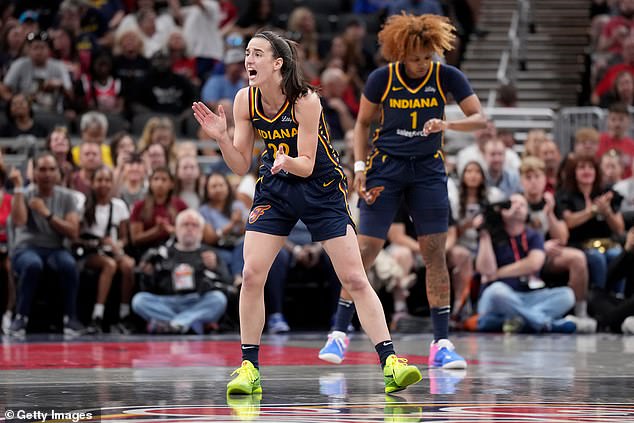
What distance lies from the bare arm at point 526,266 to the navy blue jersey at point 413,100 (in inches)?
152

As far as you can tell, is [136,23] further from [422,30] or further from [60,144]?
[422,30]

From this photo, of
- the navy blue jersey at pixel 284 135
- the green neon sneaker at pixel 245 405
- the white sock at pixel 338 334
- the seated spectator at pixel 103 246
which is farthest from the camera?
the seated spectator at pixel 103 246

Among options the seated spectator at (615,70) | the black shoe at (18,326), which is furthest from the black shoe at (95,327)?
the seated spectator at (615,70)

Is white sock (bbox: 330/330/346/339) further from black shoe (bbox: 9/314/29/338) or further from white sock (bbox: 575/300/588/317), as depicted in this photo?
white sock (bbox: 575/300/588/317)

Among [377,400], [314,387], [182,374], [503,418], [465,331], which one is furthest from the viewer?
[465,331]

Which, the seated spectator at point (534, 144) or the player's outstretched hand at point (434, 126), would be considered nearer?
the player's outstretched hand at point (434, 126)

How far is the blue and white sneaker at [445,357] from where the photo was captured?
7542 mm

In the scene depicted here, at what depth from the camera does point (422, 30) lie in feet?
25.2

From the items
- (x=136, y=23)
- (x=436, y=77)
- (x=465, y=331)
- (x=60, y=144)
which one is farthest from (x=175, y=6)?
(x=436, y=77)

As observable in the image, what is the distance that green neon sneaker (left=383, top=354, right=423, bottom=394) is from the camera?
20.0 feet

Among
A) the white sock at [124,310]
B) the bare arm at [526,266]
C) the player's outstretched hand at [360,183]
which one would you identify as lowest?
the white sock at [124,310]

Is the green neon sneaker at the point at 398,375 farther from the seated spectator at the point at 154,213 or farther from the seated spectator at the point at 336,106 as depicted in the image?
the seated spectator at the point at 336,106

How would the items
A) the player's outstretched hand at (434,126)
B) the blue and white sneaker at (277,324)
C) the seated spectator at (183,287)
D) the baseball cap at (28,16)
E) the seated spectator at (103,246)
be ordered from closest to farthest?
the player's outstretched hand at (434,126) < the seated spectator at (183,287) < the blue and white sneaker at (277,324) < the seated spectator at (103,246) < the baseball cap at (28,16)

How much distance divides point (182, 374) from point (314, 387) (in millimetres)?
1072
